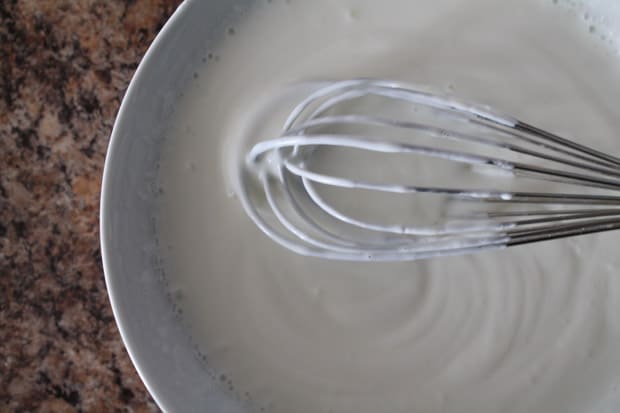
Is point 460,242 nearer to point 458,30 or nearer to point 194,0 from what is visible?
point 458,30

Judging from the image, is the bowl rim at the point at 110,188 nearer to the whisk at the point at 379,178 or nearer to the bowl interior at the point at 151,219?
the bowl interior at the point at 151,219

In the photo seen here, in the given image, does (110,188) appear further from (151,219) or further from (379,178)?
(379,178)

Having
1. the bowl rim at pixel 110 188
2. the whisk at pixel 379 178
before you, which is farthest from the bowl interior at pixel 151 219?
Answer: the whisk at pixel 379 178

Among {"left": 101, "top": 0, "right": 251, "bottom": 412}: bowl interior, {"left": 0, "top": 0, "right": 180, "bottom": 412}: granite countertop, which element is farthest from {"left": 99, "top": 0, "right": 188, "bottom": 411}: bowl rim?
{"left": 0, "top": 0, "right": 180, "bottom": 412}: granite countertop

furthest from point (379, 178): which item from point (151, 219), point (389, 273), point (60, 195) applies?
point (60, 195)

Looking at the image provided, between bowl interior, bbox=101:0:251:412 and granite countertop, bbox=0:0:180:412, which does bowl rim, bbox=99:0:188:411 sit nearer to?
bowl interior, bbox=101:0:251:412
